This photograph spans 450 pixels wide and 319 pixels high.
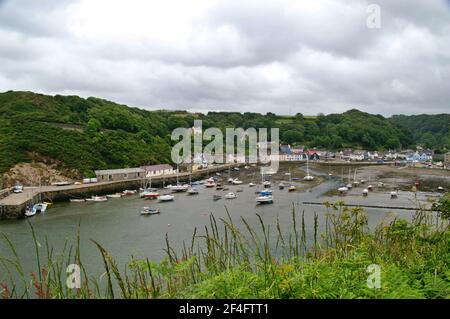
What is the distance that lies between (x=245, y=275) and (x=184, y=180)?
143 feet

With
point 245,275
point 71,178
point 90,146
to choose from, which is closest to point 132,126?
point 90,146

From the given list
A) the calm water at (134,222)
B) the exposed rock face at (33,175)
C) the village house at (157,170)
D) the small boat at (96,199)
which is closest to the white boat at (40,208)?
the calm water at (134,222)

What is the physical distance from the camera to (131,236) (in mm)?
19516

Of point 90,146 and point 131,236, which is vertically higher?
point 90,146

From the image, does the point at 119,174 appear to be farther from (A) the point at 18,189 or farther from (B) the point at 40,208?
(B) the point at 40,208

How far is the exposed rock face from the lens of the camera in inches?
1363

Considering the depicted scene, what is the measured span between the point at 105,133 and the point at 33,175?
1732 cm

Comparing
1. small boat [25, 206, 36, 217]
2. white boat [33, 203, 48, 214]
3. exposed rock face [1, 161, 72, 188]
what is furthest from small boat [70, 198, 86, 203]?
small boat [25, 206, 36, 217]

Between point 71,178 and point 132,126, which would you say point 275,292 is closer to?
point 71,178

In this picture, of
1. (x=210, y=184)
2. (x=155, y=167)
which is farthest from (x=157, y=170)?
(x=210, y=184)

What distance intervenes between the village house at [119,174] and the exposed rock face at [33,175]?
9.76 feet

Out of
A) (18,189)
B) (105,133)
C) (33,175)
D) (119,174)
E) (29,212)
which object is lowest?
(29,212)

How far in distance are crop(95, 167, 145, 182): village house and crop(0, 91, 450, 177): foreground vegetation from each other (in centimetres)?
110

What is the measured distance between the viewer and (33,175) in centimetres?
3641
